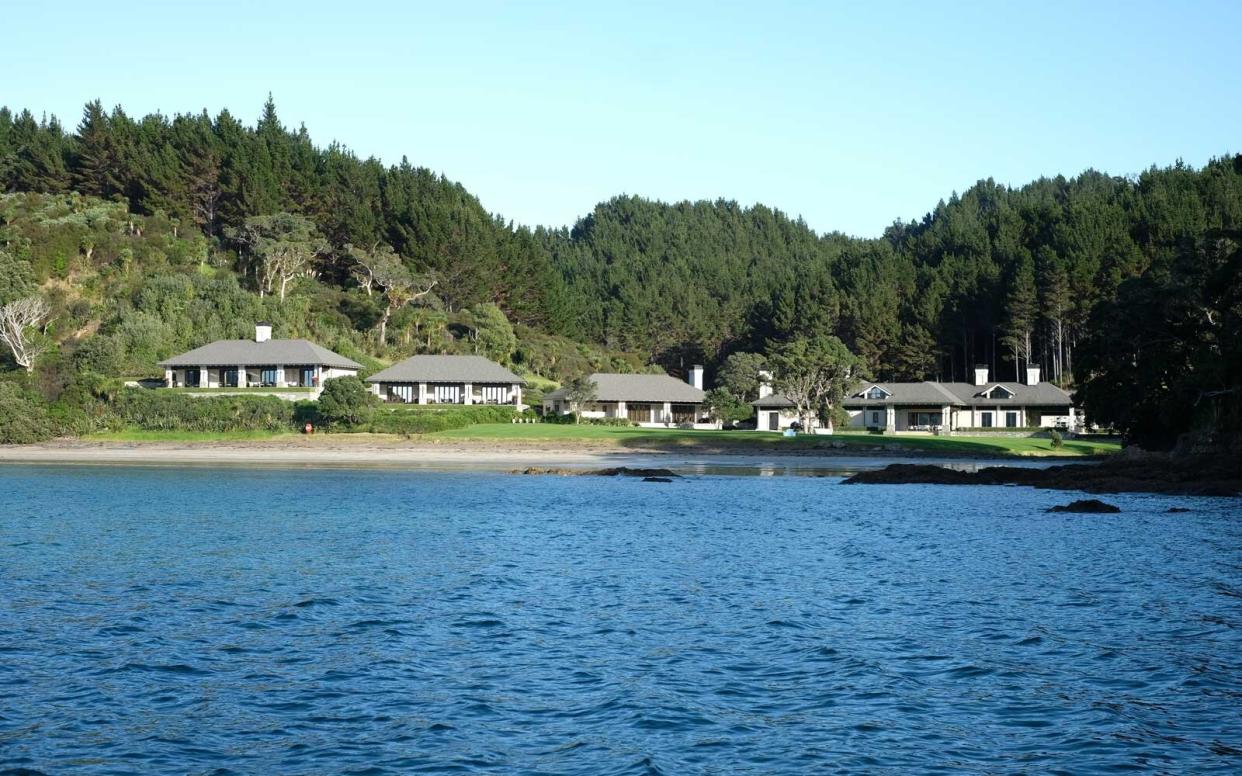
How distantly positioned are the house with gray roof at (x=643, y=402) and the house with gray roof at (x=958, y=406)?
1386cm

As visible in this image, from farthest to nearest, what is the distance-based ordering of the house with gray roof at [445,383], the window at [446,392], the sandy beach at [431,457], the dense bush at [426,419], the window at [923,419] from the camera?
the window at [923,419], the window at [446,392], the house with gray roof at [445,383], the dense bush at [426,419], the sandy beach at [431,457]

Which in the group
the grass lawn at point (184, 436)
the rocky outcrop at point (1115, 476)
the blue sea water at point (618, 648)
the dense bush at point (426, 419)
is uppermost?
the dense bush at point (426, 419)

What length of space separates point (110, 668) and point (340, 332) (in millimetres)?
87628

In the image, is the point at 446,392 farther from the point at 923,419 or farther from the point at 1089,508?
the point at 1089,508

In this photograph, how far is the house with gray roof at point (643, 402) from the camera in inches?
3720

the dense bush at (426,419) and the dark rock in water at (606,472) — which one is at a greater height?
the dense bush at (426,419)

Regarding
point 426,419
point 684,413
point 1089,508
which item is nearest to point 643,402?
point 684,413

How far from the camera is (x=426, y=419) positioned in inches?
3009

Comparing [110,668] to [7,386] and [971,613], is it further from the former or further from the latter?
[7,386]

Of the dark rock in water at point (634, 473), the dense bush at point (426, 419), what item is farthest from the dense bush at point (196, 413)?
the dark rock in water at point (634, 473)

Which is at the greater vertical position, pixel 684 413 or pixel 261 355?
pixel 261 355

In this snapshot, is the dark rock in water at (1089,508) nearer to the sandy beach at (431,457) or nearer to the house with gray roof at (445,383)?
the sandy beach at (431,457)

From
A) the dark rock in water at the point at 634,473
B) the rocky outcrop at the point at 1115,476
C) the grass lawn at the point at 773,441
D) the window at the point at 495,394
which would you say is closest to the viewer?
the rocky outcrop at the point at 1115,476

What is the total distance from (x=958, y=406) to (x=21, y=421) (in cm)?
7398
